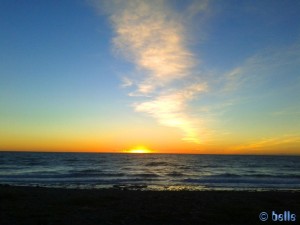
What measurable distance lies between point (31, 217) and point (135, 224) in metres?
4.04

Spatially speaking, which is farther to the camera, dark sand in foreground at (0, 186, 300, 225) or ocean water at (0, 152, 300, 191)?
ocean water at (0, 152, 300, 191)

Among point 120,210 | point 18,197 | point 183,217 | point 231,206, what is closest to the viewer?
point 183,217

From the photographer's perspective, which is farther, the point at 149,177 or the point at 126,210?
the point at 149,177

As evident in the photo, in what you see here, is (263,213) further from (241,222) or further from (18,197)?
(18,197)

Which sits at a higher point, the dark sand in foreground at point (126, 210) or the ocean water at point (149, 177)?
the dark sand in foreground at point (126, 210)

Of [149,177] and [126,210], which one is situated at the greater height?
[126,210]

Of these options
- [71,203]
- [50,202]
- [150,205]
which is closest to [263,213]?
[150,205]

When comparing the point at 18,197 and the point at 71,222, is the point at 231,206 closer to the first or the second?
the point at 71,222

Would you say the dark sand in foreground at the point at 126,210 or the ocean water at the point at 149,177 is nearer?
the dark sand in foreground at the point at 126,210

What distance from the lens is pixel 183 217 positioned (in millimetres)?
12453

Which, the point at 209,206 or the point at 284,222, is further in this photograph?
the point at 209,206

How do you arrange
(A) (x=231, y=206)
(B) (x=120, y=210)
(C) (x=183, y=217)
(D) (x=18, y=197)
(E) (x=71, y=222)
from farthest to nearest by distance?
(D) (x=18, y=197), (A) (x=231, y=206), (B) (x=120, y=210), (C) (x=183, y=217), (E) (x=71, y=222)

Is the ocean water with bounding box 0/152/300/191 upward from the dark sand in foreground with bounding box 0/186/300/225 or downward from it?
downward

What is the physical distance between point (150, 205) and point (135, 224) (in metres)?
4.17
